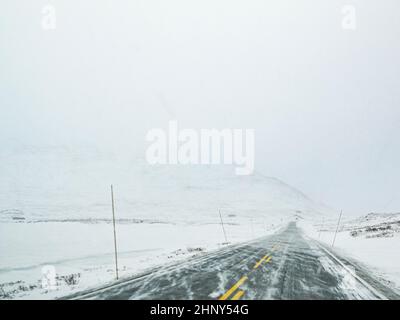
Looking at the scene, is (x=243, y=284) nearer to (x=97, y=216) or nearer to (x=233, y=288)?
(x=233, y=288)

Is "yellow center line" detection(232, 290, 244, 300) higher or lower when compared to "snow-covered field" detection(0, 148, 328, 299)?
higher

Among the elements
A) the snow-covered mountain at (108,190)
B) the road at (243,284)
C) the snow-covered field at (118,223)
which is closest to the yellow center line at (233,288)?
the road at (243,284)

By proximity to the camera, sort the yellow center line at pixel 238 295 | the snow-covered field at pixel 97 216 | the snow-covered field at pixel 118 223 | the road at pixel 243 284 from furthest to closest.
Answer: the snow-covered field at pixel 97 216
the snow-covered field at pixel 118 223
the road at pixel 243 284
the yellow center line at pixel 238 295

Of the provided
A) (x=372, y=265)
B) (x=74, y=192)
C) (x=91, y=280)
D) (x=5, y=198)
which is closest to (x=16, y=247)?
(x=91, y=280)

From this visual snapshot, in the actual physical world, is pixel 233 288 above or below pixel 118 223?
above

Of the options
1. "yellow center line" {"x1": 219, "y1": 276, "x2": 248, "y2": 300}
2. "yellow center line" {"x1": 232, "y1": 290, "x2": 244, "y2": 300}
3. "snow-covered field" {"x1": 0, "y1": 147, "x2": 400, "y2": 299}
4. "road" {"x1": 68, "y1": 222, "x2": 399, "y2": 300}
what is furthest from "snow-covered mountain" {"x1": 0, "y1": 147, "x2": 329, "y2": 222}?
"yellow center line" {"x1": 232, "y1": 290, "x2": 244, "y2": 300}

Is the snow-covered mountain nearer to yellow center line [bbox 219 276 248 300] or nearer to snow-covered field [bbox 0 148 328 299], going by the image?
snow-covered field [bbox 0 148 328 299]

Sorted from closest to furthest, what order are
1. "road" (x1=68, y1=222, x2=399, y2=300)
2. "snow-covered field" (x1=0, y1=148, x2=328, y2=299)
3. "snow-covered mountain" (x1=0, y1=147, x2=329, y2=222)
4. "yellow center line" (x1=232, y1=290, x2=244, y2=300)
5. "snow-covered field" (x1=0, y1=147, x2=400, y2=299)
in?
"yellow center line" (x1=232, y1=290, x2=244, y2=300)
"road" (x1=68, y1=222, x2=399, y2=300)
"snow-covered field" (x1=0, y1=147, x2=400, y2=299)
"snow-covered field" (x1=0, y1=148, x2=328, y2=299)
"snow-covered mountain" (x1=0, y1=147, x2=329, y2=222)

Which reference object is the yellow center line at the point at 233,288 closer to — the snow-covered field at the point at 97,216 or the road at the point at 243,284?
the road at the point at 243,284

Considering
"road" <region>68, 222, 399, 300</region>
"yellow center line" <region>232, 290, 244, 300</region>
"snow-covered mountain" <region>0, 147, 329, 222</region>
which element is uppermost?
"yellow center line" <region>232, 290, 244, 300</region>

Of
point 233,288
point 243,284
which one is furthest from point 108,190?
point 233,288

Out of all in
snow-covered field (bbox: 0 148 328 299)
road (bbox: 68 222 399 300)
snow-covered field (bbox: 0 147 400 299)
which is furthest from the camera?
snow-covered field (bbox: 0 148 328 299)
